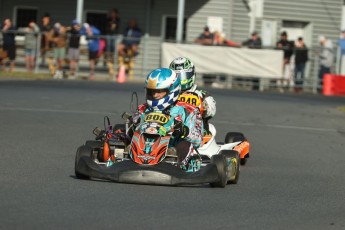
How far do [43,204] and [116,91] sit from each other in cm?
1679

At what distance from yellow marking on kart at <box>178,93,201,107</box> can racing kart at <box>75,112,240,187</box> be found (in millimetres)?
1368

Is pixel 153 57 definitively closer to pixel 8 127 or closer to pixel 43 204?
pixel 8 127

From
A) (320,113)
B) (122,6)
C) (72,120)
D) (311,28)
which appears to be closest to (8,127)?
(72,120)

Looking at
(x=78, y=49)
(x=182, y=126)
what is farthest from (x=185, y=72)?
(x=78, y=49)

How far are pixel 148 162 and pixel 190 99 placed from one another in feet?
7.32

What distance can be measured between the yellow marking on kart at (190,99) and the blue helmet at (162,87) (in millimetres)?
1240

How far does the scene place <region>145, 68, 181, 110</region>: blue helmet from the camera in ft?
33.6

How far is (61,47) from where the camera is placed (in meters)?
28.9

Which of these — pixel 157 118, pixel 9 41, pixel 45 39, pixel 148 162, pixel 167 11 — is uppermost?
pixel 167 11

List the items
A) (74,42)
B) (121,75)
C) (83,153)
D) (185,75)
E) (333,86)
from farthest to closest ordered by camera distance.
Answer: (333,86)
(121,75)
(74,42)
(185,75)
(83,153)

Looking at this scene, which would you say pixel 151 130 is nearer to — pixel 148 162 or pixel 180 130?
pixel 148 162

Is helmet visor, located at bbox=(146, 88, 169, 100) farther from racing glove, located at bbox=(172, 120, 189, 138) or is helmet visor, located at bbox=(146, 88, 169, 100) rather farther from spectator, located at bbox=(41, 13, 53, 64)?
spectator, located at bbox=(41, 13, 53, 64)

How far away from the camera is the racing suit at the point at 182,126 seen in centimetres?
984

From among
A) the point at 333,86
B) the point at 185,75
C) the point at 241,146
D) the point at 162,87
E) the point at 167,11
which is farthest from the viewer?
the point at 167,11
